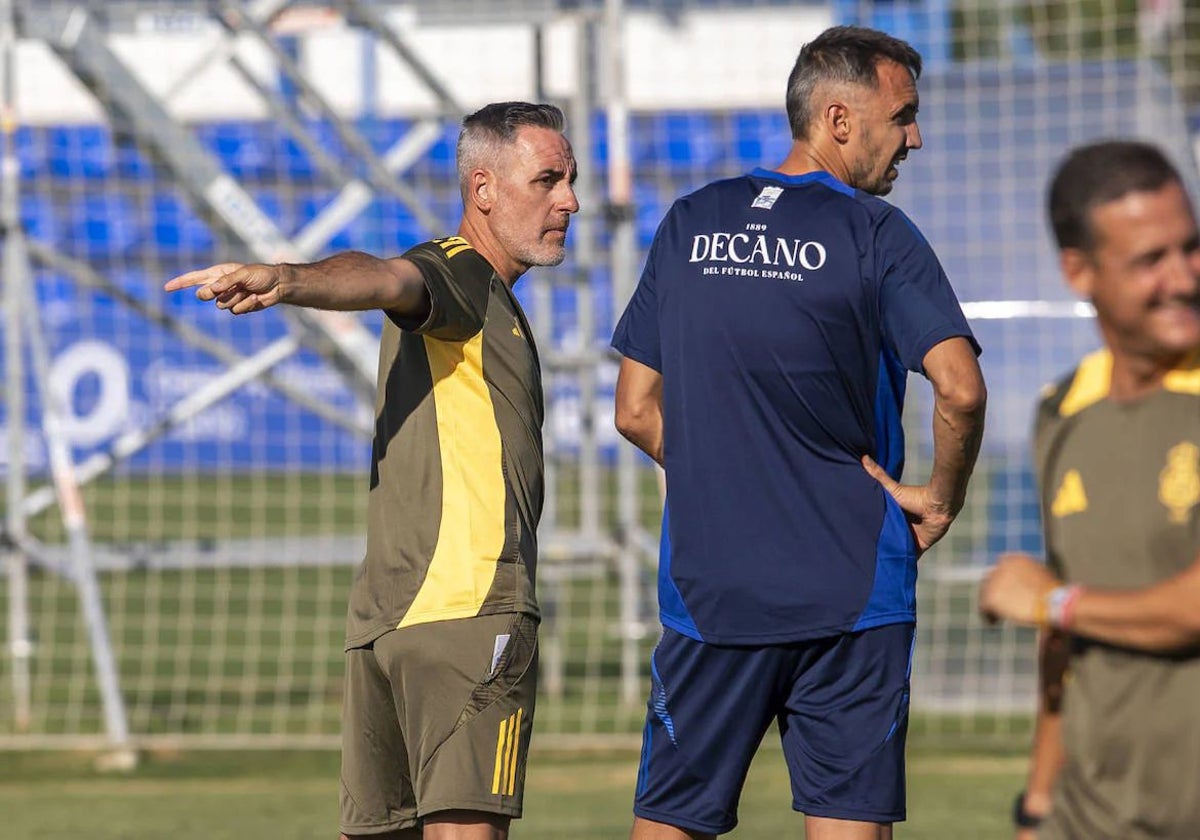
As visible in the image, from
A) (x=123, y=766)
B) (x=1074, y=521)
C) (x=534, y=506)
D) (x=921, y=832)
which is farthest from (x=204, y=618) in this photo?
(x=1074, y=521)

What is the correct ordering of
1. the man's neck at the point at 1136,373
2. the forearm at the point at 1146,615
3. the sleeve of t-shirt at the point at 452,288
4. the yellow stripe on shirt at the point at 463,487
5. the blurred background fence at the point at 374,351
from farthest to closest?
the blurred background fence at the point at 374,351 < the yellow stripe on shirt at the point at 463,487 < the sleeve of t-shirt at the point at 452,288 < the man's neck at the point at 1136,373 < the forearm at the point at 1146,615

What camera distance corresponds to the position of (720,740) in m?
4.09

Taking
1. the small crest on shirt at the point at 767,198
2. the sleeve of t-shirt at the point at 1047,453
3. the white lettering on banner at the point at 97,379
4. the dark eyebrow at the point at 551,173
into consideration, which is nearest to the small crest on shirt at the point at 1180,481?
the sleeve of t-shirt at the point at 1047,453

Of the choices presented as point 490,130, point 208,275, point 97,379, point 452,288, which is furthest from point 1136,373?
point 97,379

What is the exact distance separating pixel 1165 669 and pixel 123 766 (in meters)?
6.09

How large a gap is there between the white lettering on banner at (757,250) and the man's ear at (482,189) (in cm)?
51

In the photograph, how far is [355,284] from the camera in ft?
12.2

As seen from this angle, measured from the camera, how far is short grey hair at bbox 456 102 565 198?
14.3 ft

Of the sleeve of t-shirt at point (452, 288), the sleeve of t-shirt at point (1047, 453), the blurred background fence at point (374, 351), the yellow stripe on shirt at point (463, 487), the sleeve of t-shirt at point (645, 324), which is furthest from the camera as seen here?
the blurred background fence at point (374, 351)

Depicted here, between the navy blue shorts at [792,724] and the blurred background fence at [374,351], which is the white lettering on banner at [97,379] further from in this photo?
the navy blue shorts at [792,724]

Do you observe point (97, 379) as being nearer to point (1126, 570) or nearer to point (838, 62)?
point (838, 62)

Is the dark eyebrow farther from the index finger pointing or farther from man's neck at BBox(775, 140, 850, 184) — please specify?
the index finger pointing

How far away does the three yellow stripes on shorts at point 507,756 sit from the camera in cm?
404

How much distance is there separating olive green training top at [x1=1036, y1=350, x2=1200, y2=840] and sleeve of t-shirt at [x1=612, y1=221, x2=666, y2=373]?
1552 mm
